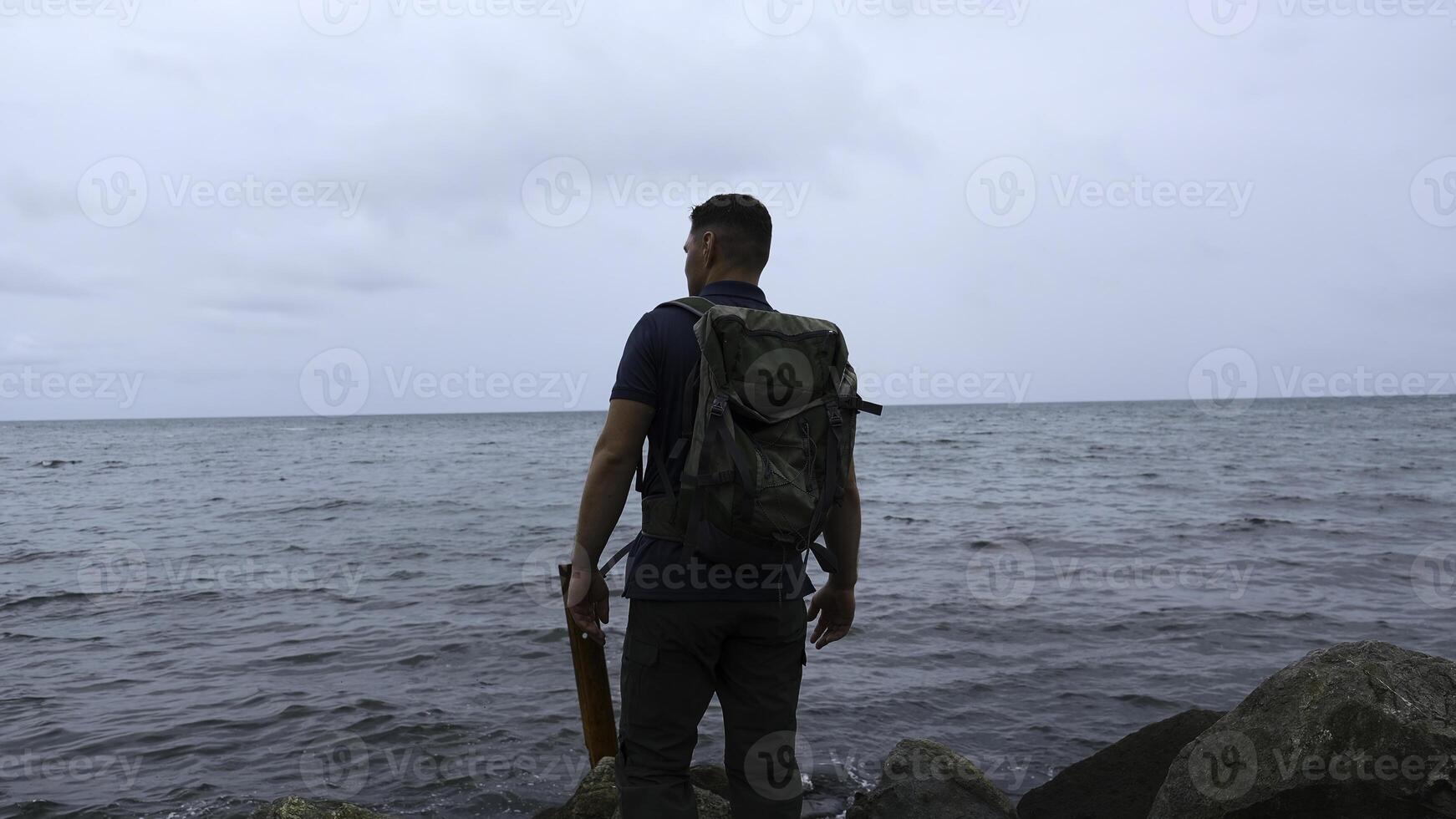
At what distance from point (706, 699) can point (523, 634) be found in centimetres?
738

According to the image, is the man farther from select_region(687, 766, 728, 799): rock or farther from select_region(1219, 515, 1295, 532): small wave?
select_region(1219, 515, 1295, 532): small wave

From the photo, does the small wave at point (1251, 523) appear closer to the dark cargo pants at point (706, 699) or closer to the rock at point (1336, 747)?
the rock at point (1336, 747)

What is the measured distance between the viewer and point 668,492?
3002 millimetres

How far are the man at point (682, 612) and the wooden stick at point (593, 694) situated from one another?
3.65ft

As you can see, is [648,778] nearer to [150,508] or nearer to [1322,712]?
[1322,712]

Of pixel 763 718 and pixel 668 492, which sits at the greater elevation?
pixel 668 492

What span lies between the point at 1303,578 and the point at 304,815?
12154mm

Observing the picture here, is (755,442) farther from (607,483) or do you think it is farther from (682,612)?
(682,612)

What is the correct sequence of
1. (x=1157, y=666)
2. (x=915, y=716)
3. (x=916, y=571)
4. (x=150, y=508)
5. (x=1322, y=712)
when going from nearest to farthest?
(x=1322, y=712)
(x=915, y=716)
(x=1157, y=666)
(x=916, y=571)
(x=150, y=508)

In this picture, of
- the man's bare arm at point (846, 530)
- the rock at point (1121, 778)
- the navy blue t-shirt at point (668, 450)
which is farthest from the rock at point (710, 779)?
the navy blue t-shirt at point (668, 450)

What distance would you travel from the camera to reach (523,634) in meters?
9.99

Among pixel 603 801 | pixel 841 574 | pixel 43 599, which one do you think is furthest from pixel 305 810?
pixel 43 599

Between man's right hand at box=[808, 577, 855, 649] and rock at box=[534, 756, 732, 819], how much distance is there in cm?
166

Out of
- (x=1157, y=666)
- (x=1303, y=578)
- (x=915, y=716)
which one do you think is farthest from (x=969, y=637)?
(x=1303, y=578)
